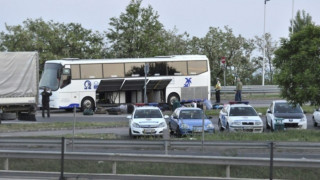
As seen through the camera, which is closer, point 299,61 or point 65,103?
point 299,61

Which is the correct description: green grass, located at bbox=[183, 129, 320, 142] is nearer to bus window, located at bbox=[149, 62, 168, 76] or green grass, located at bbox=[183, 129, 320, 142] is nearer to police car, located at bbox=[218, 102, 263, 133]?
police car, located at bbox=[218, 102, 263, 133]

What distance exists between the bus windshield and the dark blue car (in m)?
14.0

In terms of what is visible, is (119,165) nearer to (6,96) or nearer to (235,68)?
(6,96)

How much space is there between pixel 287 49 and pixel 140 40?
89.3 ft

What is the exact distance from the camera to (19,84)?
24.0 m

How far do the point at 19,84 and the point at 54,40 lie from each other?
32.1 metres

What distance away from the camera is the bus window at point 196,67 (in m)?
40.3

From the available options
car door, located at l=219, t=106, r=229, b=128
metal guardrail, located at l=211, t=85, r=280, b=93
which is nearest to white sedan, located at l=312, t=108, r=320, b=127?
car door, located at l=219, t=106, r=229, b=128

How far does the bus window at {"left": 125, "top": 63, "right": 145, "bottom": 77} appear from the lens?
39.5 metres

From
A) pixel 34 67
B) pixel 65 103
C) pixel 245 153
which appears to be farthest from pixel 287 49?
pixel 65 103

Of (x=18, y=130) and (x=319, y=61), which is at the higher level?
(x=319, y=61)

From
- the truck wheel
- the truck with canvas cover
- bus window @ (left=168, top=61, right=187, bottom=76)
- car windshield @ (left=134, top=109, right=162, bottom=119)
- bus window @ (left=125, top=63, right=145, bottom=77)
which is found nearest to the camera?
the truck wheel

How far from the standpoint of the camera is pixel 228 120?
25.5m

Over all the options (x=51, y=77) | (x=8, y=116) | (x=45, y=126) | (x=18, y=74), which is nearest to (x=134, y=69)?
(x=51, y=77)
